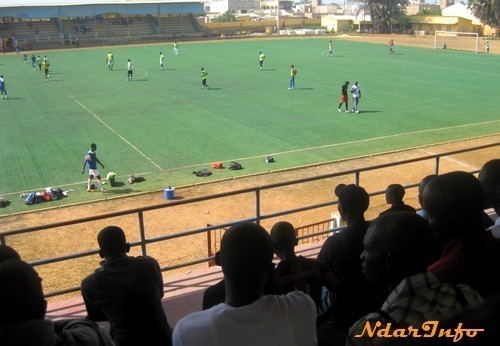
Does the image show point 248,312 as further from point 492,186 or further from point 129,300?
point 492,186

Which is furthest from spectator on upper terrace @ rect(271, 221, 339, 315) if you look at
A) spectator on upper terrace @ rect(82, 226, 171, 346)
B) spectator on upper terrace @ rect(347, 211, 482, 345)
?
spectator on upper terrace @ rect(347, 211, 482, 345)

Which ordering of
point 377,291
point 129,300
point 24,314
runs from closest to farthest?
point 24,314 < point 377,291 < point 129,300

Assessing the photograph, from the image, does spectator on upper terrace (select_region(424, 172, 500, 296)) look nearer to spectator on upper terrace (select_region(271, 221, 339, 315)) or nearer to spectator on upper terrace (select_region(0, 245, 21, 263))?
spectator on upper terrace (select_region(271, 221, 339, 315))

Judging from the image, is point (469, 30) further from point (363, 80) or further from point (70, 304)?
point (70, 304)

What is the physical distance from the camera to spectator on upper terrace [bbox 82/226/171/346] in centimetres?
385

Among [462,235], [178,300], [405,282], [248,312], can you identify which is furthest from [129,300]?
[178,300]

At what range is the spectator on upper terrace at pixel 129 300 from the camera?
385 cm

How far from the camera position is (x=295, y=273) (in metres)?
3.71

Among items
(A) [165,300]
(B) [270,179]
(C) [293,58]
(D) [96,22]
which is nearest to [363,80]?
(C) [293,58]

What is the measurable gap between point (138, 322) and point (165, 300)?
2566mm

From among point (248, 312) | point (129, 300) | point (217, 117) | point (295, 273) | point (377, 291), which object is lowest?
point (217, 117)

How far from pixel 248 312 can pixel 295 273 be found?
1157 millimetres

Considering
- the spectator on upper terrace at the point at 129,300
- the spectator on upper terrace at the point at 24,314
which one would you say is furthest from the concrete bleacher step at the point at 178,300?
the spectator on upper terrace at the point at 24,314

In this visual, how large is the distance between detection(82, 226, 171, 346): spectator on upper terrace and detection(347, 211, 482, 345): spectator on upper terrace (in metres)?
1.88
